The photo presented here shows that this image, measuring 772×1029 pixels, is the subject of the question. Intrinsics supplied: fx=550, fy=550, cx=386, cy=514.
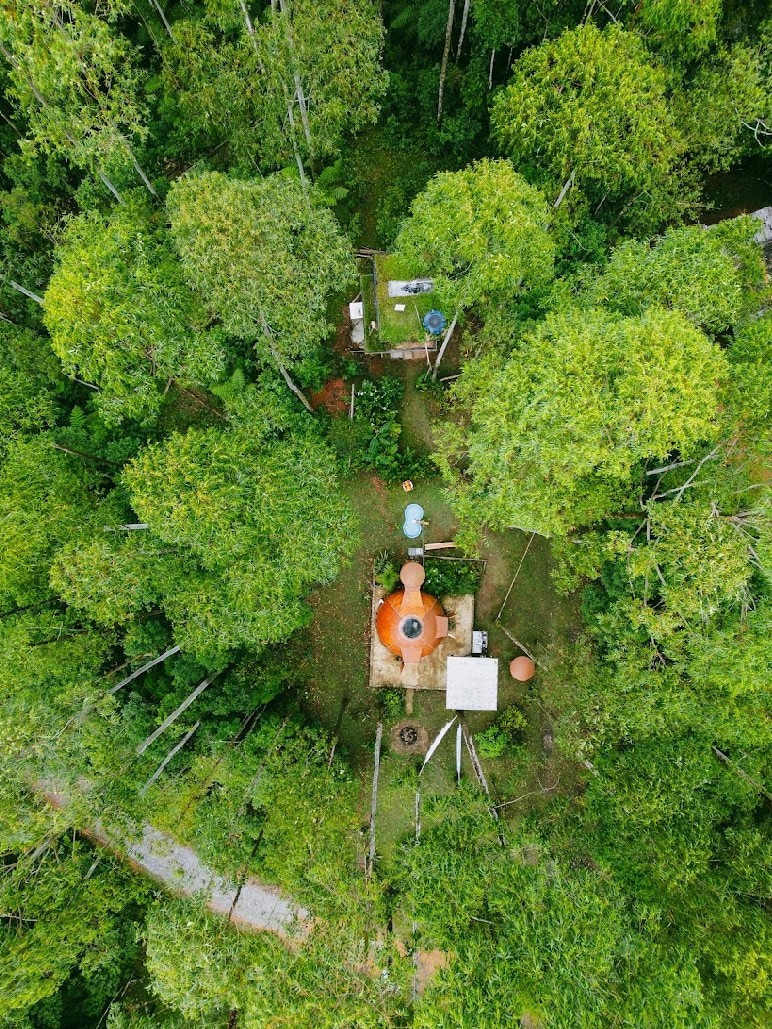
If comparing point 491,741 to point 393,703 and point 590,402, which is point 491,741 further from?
point 590,402

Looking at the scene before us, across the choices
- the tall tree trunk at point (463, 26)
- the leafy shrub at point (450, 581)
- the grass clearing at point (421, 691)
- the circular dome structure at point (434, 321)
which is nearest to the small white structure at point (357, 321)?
the grass clearing at point (421, 691)

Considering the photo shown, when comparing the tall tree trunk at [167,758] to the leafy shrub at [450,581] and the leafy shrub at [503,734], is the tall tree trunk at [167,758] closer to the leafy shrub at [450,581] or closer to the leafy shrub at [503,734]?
the leafy shrub at [450,581]

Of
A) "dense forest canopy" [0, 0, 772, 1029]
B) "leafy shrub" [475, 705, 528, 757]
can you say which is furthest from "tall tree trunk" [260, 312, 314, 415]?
"leafy shrub" [475, 705, 528, 757]

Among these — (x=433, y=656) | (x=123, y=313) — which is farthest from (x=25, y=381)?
(x=433, y=656)

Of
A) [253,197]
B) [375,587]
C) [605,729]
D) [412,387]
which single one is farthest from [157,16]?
[605,729]

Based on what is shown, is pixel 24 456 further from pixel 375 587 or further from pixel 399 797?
pixel 399 797

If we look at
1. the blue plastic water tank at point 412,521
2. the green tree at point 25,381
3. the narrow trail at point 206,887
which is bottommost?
the narrow trail at point 206,887
